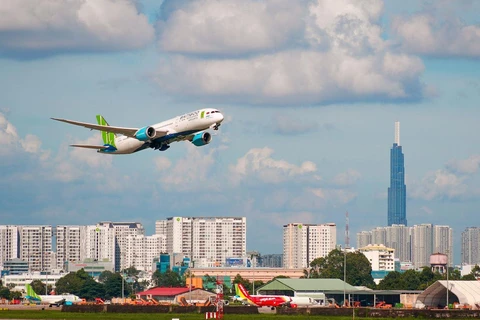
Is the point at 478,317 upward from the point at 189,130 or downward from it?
downward

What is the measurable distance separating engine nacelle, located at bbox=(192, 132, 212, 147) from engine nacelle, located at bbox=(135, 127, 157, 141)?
4942 millimetres

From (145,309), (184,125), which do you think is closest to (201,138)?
(184,125)

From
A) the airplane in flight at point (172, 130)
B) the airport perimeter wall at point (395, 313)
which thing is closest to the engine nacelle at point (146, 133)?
the airplane in flight at point (172, 130)

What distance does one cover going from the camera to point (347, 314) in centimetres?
13075

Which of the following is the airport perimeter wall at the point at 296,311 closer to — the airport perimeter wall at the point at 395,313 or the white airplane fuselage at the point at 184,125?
the airport perimeter wall at the point at 395,313

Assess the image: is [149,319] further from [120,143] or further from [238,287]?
[238,287]

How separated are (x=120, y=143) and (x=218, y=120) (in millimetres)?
16441

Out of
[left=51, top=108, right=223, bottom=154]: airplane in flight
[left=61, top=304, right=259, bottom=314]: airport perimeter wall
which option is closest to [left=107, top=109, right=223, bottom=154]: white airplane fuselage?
[left=51, top=108, right=223, bottom=154]: airplane in flight

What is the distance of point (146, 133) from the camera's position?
116250mm

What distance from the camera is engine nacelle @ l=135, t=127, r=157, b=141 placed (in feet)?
381

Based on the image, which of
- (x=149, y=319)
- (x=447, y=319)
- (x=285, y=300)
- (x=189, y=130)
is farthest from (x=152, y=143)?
(x=285, y=300)

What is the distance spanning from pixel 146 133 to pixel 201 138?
21.8 ft

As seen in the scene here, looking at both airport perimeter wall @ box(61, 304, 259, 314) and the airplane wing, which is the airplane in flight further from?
airport perimeter wall @ box(61, 304, 259, 314)

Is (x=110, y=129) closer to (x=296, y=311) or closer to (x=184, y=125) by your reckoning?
(x=184, y=125)
